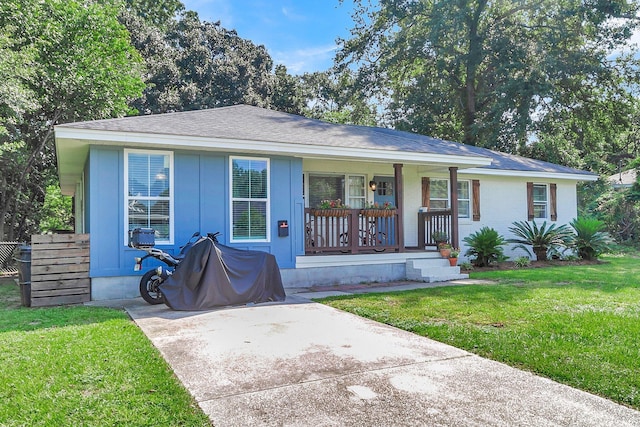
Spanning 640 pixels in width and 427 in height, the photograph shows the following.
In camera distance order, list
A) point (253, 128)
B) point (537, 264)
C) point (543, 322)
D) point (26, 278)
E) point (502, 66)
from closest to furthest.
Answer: point (543, 322) < point (26, 278) < point (253, 128) < point (537, 264) < point (502, 66)

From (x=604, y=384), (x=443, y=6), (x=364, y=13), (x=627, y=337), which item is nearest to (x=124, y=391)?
(x=604, y=384)

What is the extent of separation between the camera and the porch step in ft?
30.3

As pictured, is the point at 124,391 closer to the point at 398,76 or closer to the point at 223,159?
the point at 223,159

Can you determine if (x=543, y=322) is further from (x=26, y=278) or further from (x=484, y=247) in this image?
(x=26, y=278)

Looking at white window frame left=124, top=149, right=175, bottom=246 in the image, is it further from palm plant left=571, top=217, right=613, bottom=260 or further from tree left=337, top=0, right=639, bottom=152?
tree left=337, top=0, right=639, bottom=152

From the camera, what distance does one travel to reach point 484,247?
11.4 meters

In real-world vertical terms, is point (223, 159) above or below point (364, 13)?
below

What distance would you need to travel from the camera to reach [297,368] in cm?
359

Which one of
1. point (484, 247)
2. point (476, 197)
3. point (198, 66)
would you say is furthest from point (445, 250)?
point (198, 66)

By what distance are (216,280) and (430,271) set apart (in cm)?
475

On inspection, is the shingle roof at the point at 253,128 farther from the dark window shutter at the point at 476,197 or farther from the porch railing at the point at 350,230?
the dark window shutter at the point at 476,197

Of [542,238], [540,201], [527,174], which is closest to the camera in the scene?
[542,238]

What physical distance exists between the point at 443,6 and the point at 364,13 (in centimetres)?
438

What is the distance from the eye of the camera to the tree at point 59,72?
11656mm
